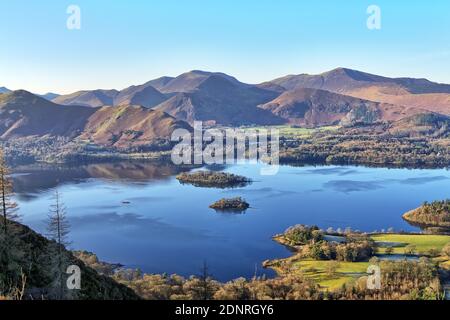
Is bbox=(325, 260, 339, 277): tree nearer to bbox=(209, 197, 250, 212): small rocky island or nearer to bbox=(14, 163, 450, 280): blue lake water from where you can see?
bbox=(14, 163, 450, 280): blue lake water

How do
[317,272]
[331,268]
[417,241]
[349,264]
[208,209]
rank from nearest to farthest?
[317,272]
[331,268]
[349,264]
[417,241]
[208,209]

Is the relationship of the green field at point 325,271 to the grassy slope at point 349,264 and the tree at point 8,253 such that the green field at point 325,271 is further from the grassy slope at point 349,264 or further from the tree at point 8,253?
the tree at point 8,253

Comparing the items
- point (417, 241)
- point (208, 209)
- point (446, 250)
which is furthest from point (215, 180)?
point (446, 250)

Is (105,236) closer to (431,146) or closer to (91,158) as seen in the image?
Answer: (91,158)

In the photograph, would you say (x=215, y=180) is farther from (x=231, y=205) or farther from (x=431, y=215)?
(x=431, y=215)

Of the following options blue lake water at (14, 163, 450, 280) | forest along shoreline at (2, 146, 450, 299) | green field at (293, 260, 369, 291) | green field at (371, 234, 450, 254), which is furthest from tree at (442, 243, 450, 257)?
blue lake water at (14, 163, 450, 280)

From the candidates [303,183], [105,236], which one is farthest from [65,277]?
[303,183]
